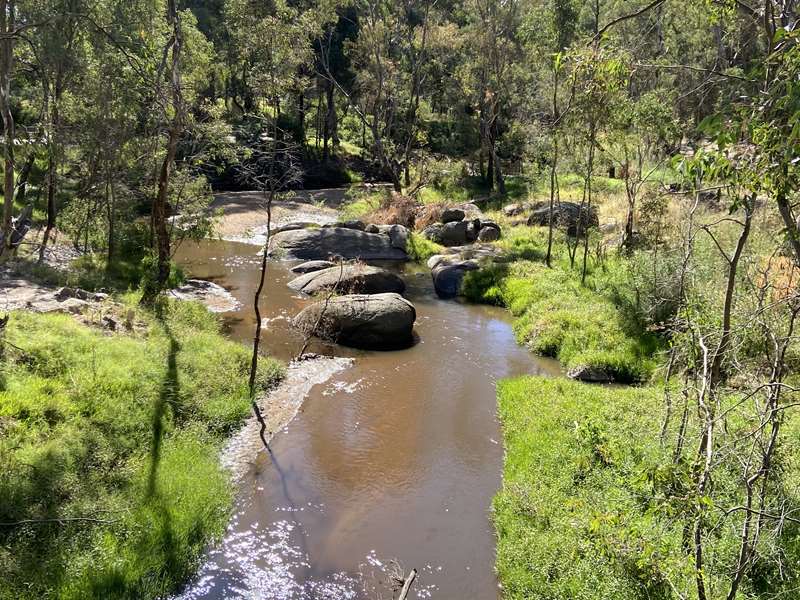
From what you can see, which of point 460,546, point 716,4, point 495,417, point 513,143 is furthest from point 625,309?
point 513,143

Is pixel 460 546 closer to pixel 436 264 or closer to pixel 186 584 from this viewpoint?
pixel 186 584

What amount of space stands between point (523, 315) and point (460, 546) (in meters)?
13.0

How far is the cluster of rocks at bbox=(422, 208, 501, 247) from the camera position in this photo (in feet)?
108

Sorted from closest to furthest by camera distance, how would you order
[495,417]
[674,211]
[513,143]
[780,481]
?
[780,481]
[495,417]
[674,211]
[513,143]

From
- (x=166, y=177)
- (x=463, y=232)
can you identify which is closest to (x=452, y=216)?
(x=463, y=232)

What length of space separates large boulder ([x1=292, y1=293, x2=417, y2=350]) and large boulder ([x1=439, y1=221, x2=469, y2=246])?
1443cm

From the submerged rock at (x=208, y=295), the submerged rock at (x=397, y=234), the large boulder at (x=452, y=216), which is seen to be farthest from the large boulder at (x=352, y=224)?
the submerged rock at (x=208, y=295)

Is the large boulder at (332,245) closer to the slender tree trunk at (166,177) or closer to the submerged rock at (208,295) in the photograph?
the submerged rock at (208,295)

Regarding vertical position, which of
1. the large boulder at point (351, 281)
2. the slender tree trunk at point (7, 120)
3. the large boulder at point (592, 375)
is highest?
the slender tree trunk at point (7, 120)

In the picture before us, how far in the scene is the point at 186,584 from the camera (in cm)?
893

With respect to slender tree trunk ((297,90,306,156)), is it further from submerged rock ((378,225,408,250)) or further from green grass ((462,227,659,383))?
green grass ((462,227,659,383))

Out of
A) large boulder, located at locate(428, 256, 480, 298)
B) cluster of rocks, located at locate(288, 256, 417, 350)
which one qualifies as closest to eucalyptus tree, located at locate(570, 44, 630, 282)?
large boulder, located at locate(428, 256, 480, 298)

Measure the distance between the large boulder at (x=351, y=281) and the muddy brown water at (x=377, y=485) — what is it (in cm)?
376

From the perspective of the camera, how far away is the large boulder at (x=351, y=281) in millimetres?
22859
